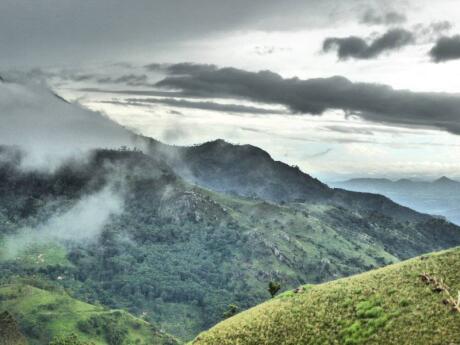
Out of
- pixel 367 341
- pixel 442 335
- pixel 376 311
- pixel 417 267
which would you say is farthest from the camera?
pixel 417 267

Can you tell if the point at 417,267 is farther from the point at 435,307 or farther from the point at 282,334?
the point at 282,334

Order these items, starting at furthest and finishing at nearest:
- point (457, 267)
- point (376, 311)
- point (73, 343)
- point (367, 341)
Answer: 1. point (73, 343)
2. point (457, 267)
3. point (376, 311)
4. point (367, 341)

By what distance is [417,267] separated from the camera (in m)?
84.2

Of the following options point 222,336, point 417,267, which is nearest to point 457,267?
point 417,267

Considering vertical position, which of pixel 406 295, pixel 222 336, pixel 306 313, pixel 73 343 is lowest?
pixel 73 343

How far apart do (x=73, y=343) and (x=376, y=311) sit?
130898 millimetres

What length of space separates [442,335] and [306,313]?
23.2m

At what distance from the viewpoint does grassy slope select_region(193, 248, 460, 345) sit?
65438mm

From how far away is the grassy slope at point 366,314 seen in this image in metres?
65.4

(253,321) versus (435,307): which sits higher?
(435,307)

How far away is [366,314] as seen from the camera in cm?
7362

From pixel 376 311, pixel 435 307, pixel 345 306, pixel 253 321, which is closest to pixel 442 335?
pixel 435 307

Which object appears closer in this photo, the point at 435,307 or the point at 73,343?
the point at 435,307

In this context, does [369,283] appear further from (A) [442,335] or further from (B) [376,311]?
(A) [442,335]
